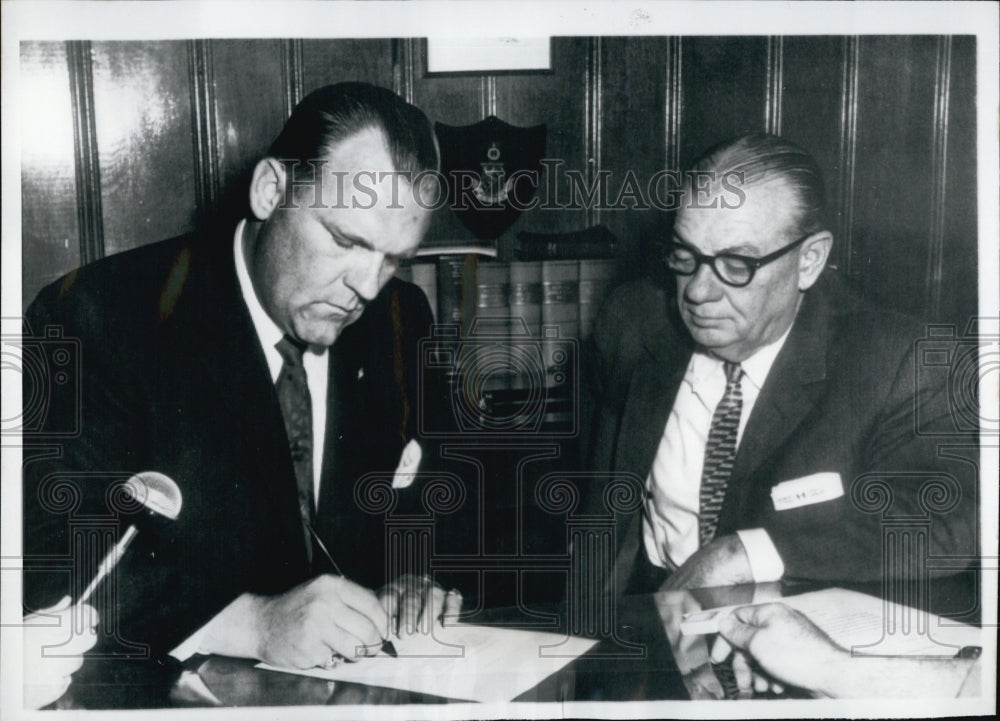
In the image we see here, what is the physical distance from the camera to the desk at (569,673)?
224 cm

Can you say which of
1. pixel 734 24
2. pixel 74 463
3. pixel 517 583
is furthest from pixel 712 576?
pixel 74 463

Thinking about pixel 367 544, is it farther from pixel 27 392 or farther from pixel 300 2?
pixel 300 2

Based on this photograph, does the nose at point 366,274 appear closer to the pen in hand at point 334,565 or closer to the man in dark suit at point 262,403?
the man in dark suit at point 262,403

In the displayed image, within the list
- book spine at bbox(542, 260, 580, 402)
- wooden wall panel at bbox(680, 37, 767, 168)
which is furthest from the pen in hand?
wooden wall panel at bbox(680, 37, 767, 168)

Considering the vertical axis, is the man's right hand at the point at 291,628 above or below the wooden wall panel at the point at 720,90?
below

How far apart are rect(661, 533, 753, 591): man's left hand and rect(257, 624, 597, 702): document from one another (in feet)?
0.89

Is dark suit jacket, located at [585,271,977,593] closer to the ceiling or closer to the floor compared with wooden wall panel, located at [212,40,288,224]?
closer to the floor

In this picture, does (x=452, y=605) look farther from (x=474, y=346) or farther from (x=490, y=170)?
(x=490, y=170)

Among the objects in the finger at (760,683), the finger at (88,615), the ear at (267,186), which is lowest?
the finger at (760,683)

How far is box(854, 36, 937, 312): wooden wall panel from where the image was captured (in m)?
2.27

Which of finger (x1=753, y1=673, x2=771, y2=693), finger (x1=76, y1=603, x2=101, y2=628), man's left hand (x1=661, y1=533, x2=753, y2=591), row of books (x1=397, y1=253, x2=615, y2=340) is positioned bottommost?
finger (x1=753, y1=673, x2=771, y2=693)

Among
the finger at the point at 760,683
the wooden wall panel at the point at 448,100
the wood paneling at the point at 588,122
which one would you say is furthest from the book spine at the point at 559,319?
→ the finger at the point at 760,683

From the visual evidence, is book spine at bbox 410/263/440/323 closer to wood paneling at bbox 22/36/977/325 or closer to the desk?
wood paneling at bbox 22/36/977/325
